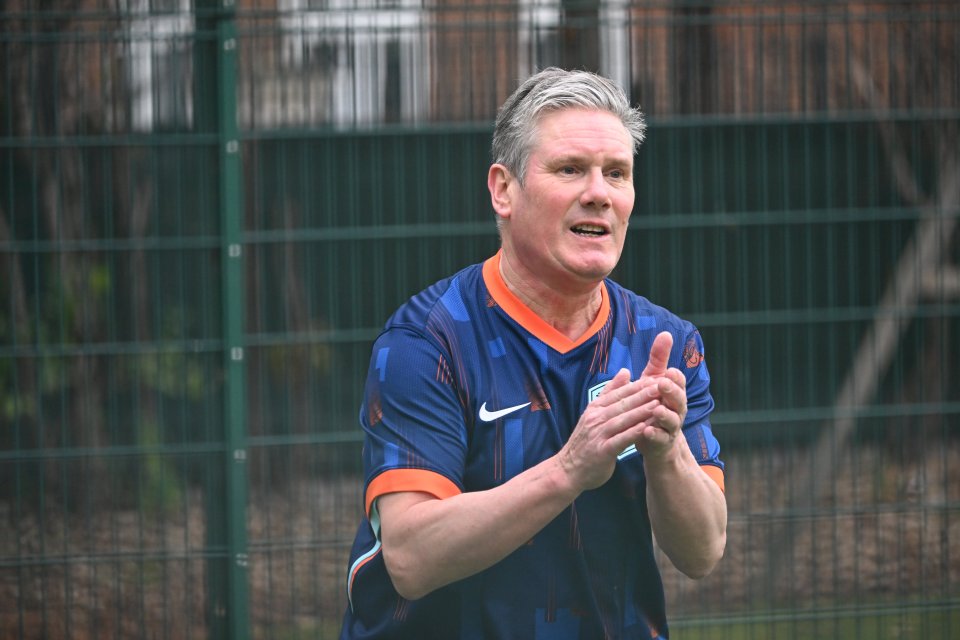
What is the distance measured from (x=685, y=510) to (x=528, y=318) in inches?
17.2

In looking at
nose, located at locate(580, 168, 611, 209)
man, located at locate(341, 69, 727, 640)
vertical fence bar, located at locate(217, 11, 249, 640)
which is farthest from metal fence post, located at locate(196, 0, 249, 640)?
nose, located at locate(580, 168, 611, 209)

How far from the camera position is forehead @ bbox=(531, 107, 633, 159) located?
228 centimetres

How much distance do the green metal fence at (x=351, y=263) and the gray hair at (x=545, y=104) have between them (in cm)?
234

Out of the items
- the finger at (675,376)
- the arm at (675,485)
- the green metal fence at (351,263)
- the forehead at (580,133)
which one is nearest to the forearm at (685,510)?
the arm at (675,485)

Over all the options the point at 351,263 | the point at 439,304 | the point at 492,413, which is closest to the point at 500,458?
the point at 492,413

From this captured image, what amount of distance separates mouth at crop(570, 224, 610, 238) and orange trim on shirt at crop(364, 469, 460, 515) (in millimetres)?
493

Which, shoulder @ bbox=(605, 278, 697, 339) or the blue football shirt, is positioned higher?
shoulder @ bbox=(605, 278, 697, 339)

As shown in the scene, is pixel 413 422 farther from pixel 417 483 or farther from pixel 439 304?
pixel 439 304

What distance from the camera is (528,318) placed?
2.33 m

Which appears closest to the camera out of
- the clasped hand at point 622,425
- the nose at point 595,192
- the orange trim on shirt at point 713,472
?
the clasped hand at point 622,425

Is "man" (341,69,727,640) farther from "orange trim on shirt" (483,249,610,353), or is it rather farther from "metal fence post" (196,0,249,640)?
"metal fence post" (196,0,249,640)

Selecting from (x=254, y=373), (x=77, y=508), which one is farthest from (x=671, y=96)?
(x=77, y=508)

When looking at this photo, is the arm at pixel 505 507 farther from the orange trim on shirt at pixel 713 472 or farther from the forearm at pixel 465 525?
the orange trim on shirt at pixel 713 472

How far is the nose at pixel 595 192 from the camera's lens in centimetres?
226
